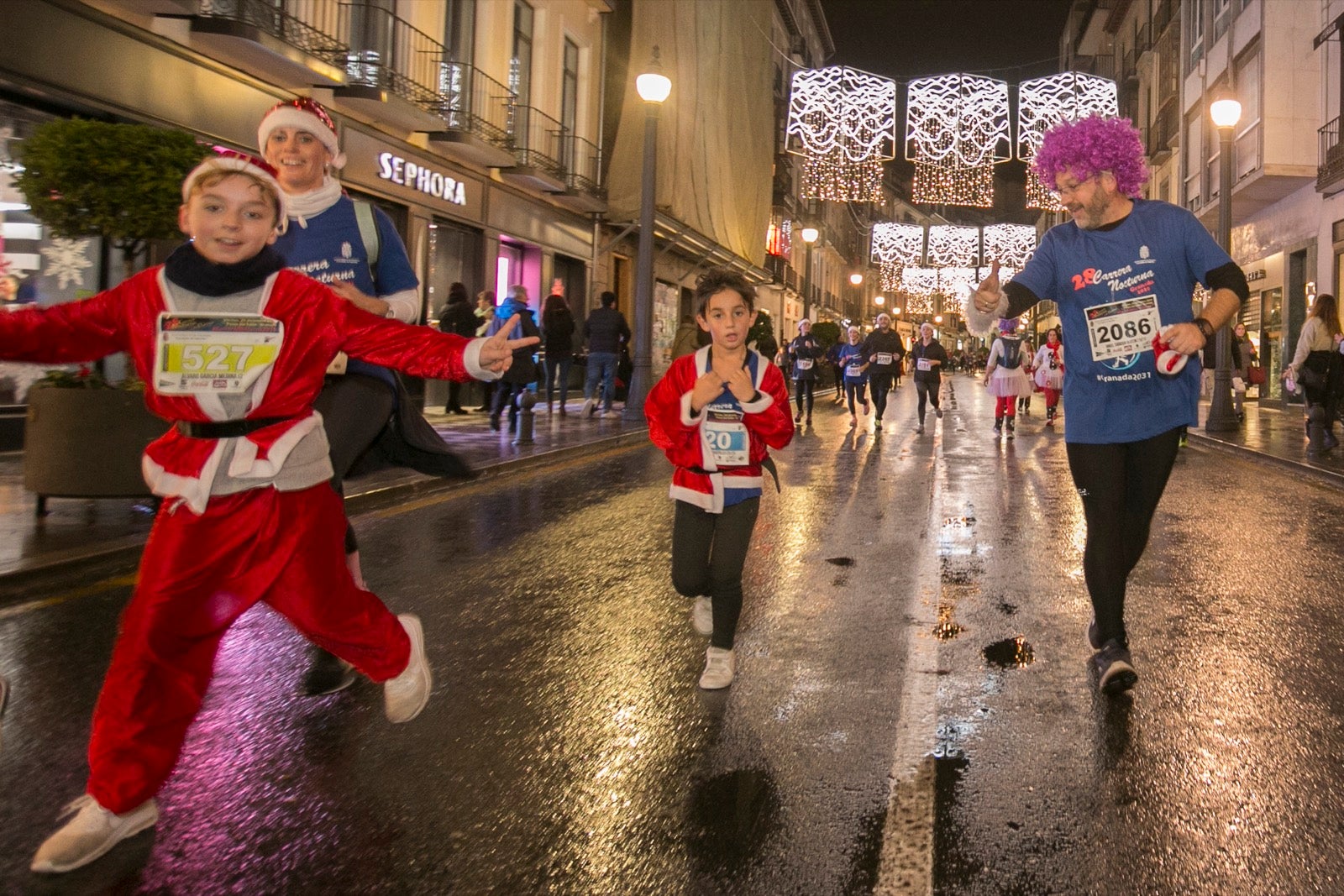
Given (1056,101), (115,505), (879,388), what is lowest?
(115,505)

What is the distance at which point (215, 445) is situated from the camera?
8.64ft

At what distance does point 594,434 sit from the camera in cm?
1449

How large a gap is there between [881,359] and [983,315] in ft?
44.3

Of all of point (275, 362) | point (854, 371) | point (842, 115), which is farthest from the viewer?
point (854, 371)

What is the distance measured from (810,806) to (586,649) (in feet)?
5.64

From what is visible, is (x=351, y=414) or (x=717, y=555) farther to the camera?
(x=717, y=555)

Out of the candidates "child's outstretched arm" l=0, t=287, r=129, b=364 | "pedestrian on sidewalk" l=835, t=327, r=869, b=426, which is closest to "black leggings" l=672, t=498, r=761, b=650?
"child's outstretched arm" l=0, t=287, r=129, b=364

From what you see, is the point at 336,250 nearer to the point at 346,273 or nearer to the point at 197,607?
the point at 346,273

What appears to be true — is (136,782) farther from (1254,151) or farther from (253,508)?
(1254,151)

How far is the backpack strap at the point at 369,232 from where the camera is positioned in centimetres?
376

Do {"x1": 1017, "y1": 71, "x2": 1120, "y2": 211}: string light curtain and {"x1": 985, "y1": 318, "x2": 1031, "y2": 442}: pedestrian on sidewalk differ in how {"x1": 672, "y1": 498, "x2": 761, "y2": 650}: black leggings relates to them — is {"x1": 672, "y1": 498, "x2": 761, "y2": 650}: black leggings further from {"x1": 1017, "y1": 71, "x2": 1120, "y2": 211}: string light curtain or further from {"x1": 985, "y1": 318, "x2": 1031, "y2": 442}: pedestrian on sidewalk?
{"x1": 1017, "y1": 71, "x2": 1120, "y2": 211}: string light curtain

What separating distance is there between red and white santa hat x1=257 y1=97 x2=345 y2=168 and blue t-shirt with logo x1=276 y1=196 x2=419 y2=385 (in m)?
0.21

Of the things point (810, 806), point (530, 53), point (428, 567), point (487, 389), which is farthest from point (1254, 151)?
point (810, 806)

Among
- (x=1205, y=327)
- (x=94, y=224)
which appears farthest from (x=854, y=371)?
(x=1205, y=327)
